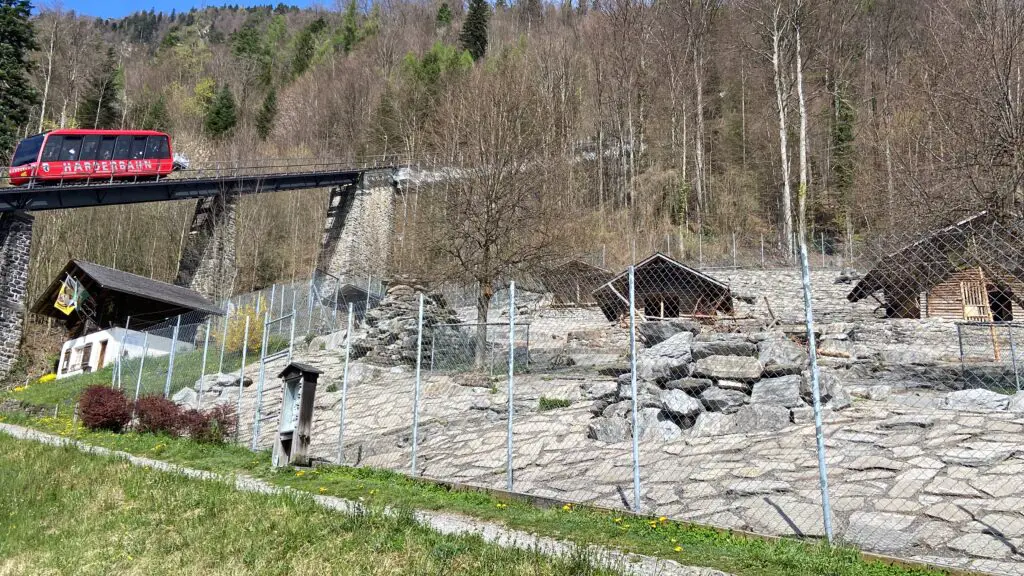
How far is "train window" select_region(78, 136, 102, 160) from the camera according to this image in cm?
2952

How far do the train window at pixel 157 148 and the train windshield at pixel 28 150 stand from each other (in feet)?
14.3

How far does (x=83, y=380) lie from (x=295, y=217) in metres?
22.9

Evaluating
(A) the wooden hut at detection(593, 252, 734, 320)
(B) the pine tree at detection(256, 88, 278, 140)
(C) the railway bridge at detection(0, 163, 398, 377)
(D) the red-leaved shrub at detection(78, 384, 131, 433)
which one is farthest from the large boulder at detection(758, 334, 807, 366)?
(B) the pine tree at detection(256, 88, 278, 140)

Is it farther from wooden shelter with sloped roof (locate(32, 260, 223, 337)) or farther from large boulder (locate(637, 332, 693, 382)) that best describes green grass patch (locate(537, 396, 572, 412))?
wooden shelter with sloped roof (locate(32, 260, 223, 337))

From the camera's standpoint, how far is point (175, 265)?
4106 centimetres

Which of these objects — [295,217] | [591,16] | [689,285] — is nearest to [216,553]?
[689,285]

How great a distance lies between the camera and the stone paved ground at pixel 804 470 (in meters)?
5.82

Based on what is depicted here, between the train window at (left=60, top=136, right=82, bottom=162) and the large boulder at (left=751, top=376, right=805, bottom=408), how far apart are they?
30477 millimetres

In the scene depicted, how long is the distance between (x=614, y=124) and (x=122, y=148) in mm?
27977

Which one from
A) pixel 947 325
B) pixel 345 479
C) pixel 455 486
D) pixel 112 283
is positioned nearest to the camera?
pixel 455 486

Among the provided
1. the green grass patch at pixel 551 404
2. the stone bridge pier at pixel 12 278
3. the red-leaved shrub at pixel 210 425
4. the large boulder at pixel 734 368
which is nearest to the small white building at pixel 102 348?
the stone bridge pier at pixel 12 278

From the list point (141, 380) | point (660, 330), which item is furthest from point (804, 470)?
point (141, 380)

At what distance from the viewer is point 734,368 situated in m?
10.0

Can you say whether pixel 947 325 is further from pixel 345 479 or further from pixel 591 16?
pixel 591 16
